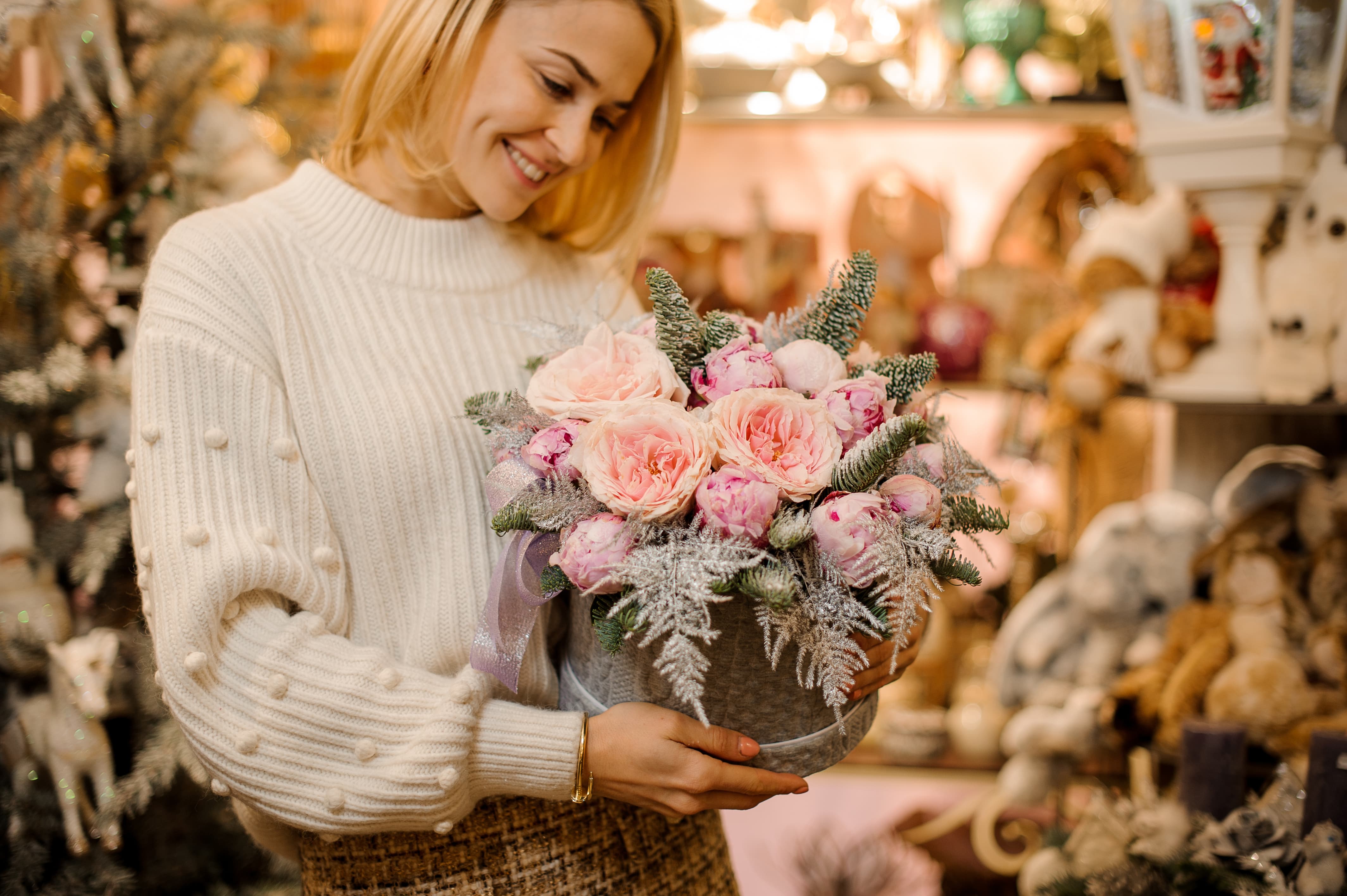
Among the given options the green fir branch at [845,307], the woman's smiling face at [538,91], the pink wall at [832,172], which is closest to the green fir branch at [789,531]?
the green fir branch at [845,307]

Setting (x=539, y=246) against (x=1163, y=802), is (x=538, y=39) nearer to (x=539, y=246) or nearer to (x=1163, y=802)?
(x=539, y=246)

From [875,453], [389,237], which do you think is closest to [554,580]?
[875,453]

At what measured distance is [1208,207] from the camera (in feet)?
4.87

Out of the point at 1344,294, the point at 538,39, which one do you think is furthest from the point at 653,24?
the point at 1344,294

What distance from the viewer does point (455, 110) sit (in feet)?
3.39

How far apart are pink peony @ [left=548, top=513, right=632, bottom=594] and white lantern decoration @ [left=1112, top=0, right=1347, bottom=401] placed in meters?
1.13

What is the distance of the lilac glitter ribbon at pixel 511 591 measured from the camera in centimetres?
83

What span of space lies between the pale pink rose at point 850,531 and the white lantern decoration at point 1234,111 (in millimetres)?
1006

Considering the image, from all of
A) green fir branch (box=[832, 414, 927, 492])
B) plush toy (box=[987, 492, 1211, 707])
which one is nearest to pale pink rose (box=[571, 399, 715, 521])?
green fir branch (box=[832, 414, 927, 492])

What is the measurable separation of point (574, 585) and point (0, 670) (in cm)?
122

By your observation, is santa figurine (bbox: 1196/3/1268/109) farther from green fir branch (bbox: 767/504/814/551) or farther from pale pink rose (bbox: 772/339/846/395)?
green fir branch (bbox: 767/504/814/551)

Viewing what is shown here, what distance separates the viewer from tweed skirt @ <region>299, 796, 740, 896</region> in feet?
3.14

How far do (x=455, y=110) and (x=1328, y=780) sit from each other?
1.21 m

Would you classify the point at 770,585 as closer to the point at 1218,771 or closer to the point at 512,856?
the point at 512,856
